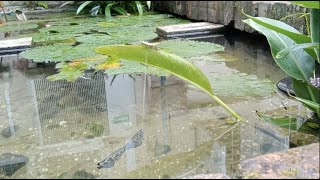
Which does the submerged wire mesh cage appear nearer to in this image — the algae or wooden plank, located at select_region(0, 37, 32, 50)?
wooden plank, located at select_region(0, 37, 32, 50)

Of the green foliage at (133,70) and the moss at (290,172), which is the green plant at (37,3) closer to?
the green foliage at (133,70)

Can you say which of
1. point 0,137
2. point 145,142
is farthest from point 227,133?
point 0,137

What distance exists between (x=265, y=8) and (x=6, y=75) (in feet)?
6.71

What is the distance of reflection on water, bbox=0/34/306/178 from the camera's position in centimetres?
136

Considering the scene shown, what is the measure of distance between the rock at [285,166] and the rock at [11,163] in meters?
0.75

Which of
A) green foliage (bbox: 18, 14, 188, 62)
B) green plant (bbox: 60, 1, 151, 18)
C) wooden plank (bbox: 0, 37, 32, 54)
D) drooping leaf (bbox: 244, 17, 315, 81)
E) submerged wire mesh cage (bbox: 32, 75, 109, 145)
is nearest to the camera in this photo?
drooping leaf (bbox: 244, 17, 315, 81)

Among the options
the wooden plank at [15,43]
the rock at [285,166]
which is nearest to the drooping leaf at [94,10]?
the wooden plank at [15,43]

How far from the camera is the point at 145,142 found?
5.16ft

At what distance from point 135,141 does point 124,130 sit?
0.46ft

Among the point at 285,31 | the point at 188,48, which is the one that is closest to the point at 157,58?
the point at 285,31

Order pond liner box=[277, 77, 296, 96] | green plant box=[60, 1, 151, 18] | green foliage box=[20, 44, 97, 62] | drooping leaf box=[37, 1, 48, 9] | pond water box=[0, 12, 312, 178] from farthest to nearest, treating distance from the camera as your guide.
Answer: drooping leaf box=[37, 1, 48, 9], green plant box=[60, 1, 151, 18], green foliage box=[20, 44, 97, 62], pond liner box=[277, 77, 296, 96], pond water box=[0, 12, 312, 178]

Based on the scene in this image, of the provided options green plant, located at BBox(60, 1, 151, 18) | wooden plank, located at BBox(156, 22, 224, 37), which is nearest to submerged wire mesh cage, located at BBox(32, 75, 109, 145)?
wooden plank, located at BBox(156, 22, 224, 37)

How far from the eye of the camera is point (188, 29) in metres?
4.00

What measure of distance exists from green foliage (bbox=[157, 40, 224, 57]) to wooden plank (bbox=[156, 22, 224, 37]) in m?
0.38
